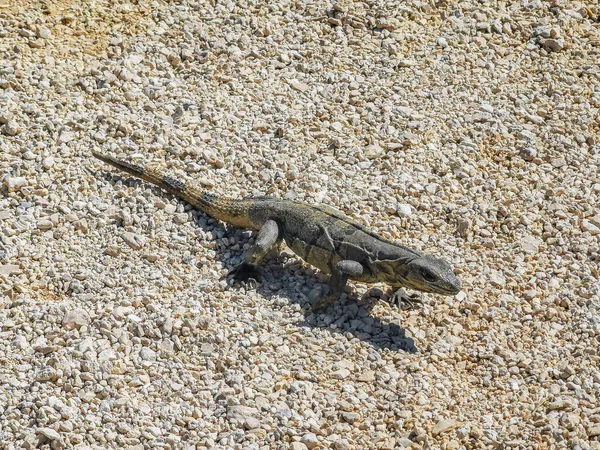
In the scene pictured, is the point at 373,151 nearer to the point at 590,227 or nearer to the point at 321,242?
the point at 321,242

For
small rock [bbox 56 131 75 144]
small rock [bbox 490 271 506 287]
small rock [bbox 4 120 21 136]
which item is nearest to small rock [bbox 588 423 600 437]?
small rock [bbox 490 271 506 287]

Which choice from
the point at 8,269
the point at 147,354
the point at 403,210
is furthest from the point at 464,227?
the point at 8,269

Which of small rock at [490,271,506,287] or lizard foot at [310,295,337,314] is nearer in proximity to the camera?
lizard foot at [310,295,337,314]

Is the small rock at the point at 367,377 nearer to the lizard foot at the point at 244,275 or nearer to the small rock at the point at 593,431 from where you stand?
the lizard foot at the point at 244,275

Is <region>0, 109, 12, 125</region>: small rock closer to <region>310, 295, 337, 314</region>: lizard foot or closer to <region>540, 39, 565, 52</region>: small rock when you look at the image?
<region>310, 295, 337, 314</region>: lizard foot

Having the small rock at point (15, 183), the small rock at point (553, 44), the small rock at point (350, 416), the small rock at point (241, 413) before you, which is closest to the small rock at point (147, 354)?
the small rock at point (241, 413)
